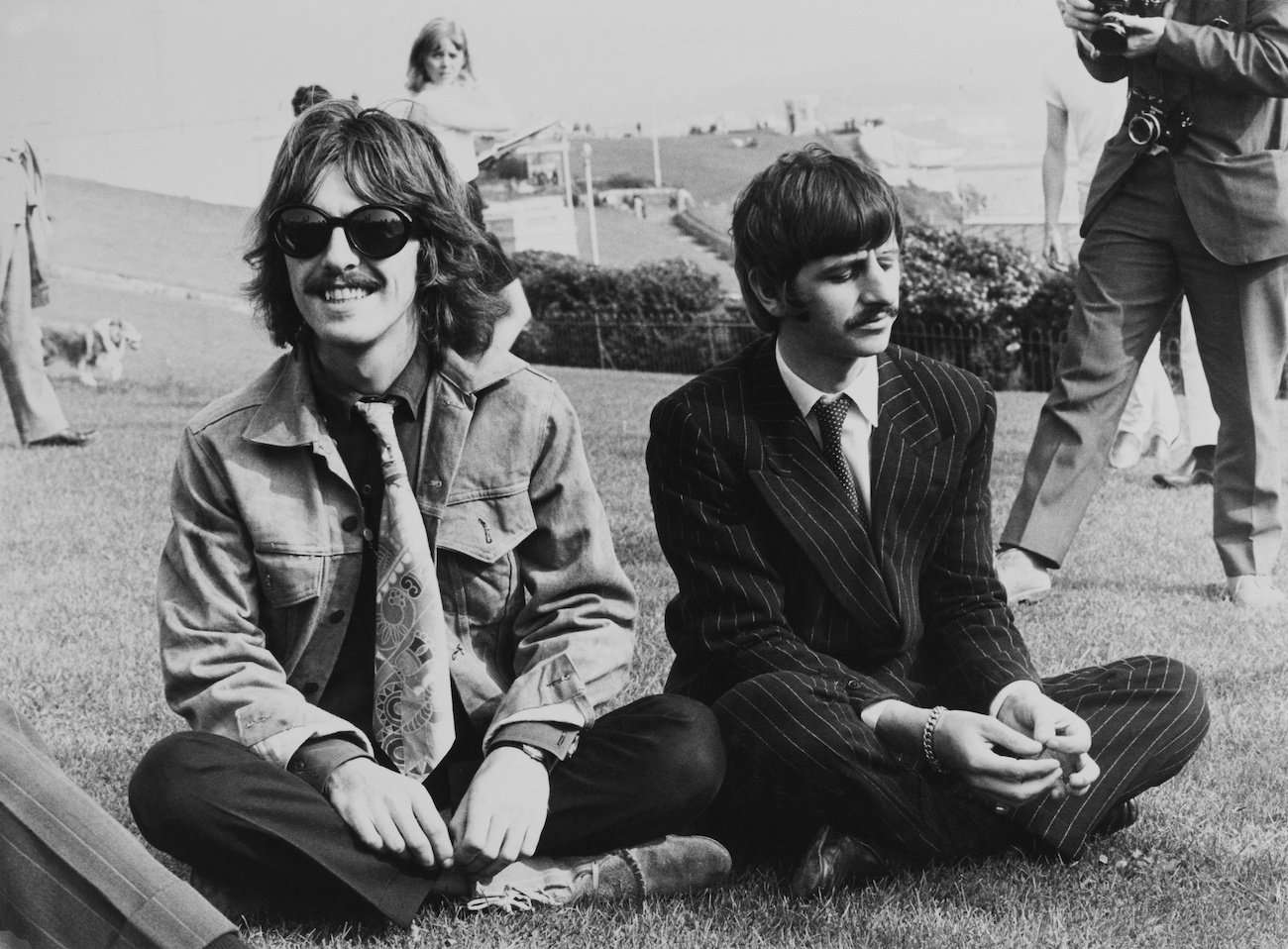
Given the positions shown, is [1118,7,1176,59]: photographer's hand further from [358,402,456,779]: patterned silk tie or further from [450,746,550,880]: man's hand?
[450,746,550,880]: man's hand

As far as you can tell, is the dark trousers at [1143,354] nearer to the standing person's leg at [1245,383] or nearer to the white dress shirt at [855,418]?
the standing person's leg at [1245,383]

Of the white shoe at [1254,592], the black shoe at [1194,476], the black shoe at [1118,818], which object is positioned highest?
the black shoe at [1118,818]

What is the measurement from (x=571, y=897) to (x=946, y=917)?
653 millimetres

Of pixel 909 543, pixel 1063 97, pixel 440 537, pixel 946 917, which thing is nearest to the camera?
pixel 946 917

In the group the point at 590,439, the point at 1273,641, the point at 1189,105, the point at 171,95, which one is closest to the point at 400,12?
the point at 171,95

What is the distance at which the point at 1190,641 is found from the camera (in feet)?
14.9

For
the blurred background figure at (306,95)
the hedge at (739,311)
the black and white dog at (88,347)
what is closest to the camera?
the blurred background figure at (306,95)

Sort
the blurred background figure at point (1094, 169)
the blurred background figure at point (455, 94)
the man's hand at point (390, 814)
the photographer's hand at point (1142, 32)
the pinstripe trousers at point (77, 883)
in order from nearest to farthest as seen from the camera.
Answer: the pinstripe trousers at point (77, 883) < the man's hand at point (390, 814) < the photographer's hand at point (1142, 32) < the blurred background figure at point (1094, 169) < the blurred background figure at point (455, 94)

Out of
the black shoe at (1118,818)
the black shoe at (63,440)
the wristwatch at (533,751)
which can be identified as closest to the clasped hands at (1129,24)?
the black shoe at (1118,818)

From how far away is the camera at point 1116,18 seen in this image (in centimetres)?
496

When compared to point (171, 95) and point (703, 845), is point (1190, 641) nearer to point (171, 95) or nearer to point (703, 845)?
point (703, 845)

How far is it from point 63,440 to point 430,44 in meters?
3.06

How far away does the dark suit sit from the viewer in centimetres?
293

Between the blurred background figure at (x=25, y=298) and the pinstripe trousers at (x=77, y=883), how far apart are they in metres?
7.36
